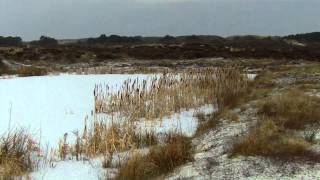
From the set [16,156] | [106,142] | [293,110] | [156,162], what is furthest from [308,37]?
[16,156]

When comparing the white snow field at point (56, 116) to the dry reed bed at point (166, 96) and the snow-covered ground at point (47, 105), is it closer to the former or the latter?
the snow-covered ground at point (47, 105)

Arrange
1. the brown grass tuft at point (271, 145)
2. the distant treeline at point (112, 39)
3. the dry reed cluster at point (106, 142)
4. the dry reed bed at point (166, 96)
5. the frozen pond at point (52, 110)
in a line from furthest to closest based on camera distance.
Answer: the distant treeline at point (112, 39) → the dry reed bed at point (166, 96) → the frozen pond at point (52, 110) → the dry reed cluster at point (106, 142) → the brown grass tuft at point (271, 145)

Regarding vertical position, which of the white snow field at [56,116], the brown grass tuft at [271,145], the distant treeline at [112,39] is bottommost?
the white snow field at [56,116]

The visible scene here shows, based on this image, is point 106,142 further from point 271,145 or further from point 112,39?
point 112,39

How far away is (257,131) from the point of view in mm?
8578

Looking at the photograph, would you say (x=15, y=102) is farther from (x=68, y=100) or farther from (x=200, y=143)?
(x=200, y=143)

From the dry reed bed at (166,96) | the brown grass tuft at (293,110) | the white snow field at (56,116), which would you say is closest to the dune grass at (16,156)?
the white snow field at (56,116)

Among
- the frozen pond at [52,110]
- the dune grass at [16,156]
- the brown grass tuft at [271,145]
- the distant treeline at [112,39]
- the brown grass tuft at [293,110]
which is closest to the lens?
the dune grass at [16,156]

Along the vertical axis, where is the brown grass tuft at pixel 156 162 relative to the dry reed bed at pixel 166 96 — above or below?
below

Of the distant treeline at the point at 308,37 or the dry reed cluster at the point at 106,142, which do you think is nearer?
the dry reed cluster at the point at 106,142

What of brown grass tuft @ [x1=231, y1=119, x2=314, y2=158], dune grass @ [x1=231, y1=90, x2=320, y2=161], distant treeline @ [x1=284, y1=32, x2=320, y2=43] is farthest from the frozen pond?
distant treeline @ [x1=284, y1=32, x2=320, y2=43]

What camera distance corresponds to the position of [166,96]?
12938 millimetres

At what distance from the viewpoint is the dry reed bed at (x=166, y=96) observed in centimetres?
1162

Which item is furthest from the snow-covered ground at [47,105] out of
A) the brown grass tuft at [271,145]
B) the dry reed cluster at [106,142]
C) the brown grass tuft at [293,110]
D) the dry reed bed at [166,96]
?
the brown grass tuft at [293,110]
